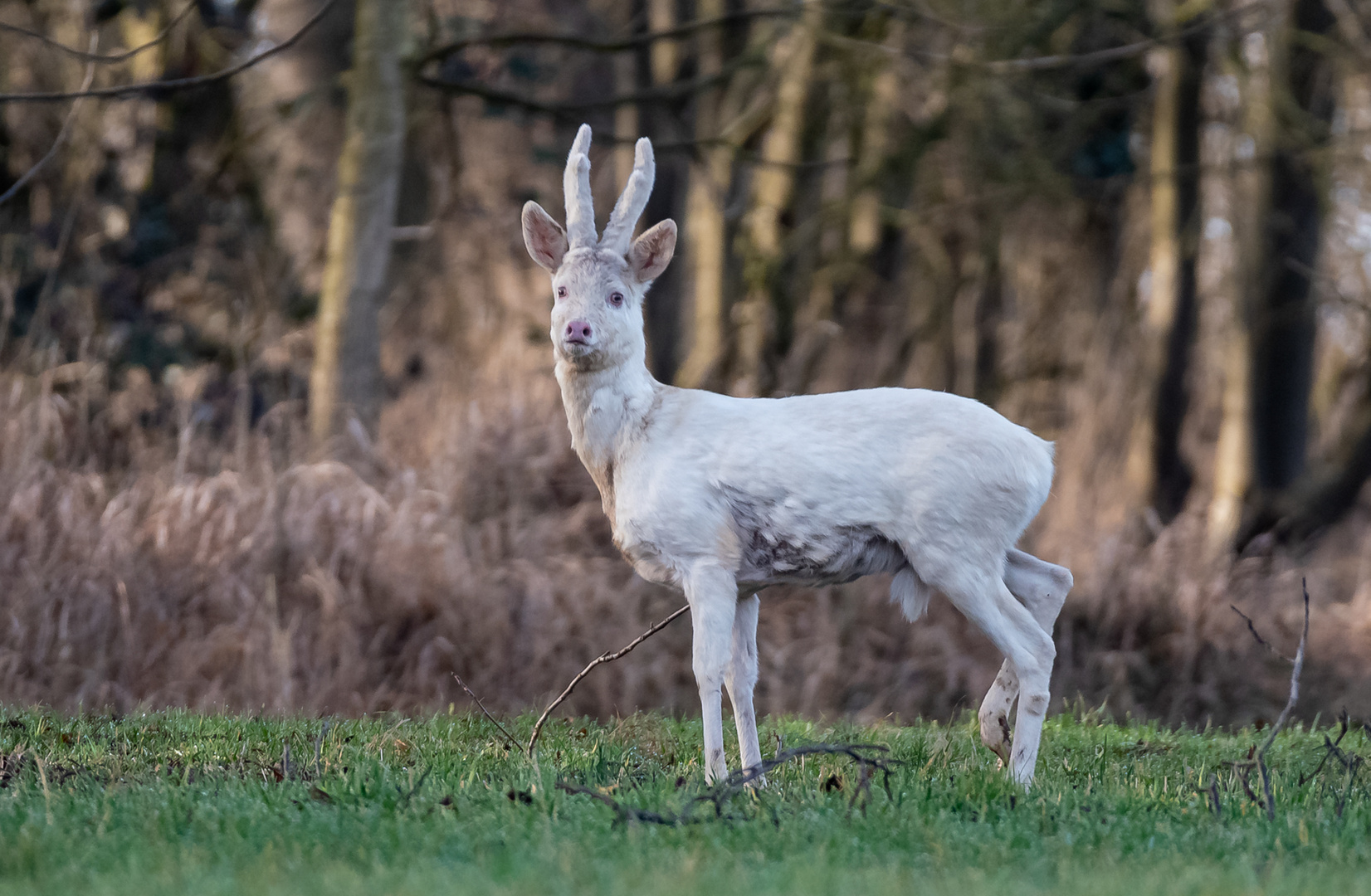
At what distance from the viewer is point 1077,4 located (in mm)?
12023

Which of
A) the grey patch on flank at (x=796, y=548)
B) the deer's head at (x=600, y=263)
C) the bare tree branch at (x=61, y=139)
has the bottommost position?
the grey patch on flank at (x=796, y=548)

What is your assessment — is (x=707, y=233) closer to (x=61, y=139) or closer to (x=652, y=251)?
(x=61, y=139)

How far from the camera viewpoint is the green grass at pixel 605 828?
3.57m

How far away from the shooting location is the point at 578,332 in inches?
205

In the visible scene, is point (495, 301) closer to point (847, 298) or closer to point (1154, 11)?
point (847, 298)

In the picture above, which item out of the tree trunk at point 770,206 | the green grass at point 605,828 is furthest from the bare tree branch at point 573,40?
the green grass at point 605,828

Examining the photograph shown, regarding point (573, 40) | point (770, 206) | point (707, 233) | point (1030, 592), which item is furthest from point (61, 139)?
point (770, 206)

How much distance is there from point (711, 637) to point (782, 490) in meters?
0.58

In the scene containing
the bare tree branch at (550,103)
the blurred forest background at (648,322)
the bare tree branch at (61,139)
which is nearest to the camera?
the bare tree branch at (61,139)

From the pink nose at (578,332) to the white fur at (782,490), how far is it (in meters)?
0.02

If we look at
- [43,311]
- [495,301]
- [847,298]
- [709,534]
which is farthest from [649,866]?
[495,301]

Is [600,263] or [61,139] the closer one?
[600,263]

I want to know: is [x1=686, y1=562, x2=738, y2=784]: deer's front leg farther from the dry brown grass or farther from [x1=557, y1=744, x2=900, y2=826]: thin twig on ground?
the dry brown grass

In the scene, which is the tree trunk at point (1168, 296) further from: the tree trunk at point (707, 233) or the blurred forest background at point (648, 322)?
the tree trunk at point (707, 233)
